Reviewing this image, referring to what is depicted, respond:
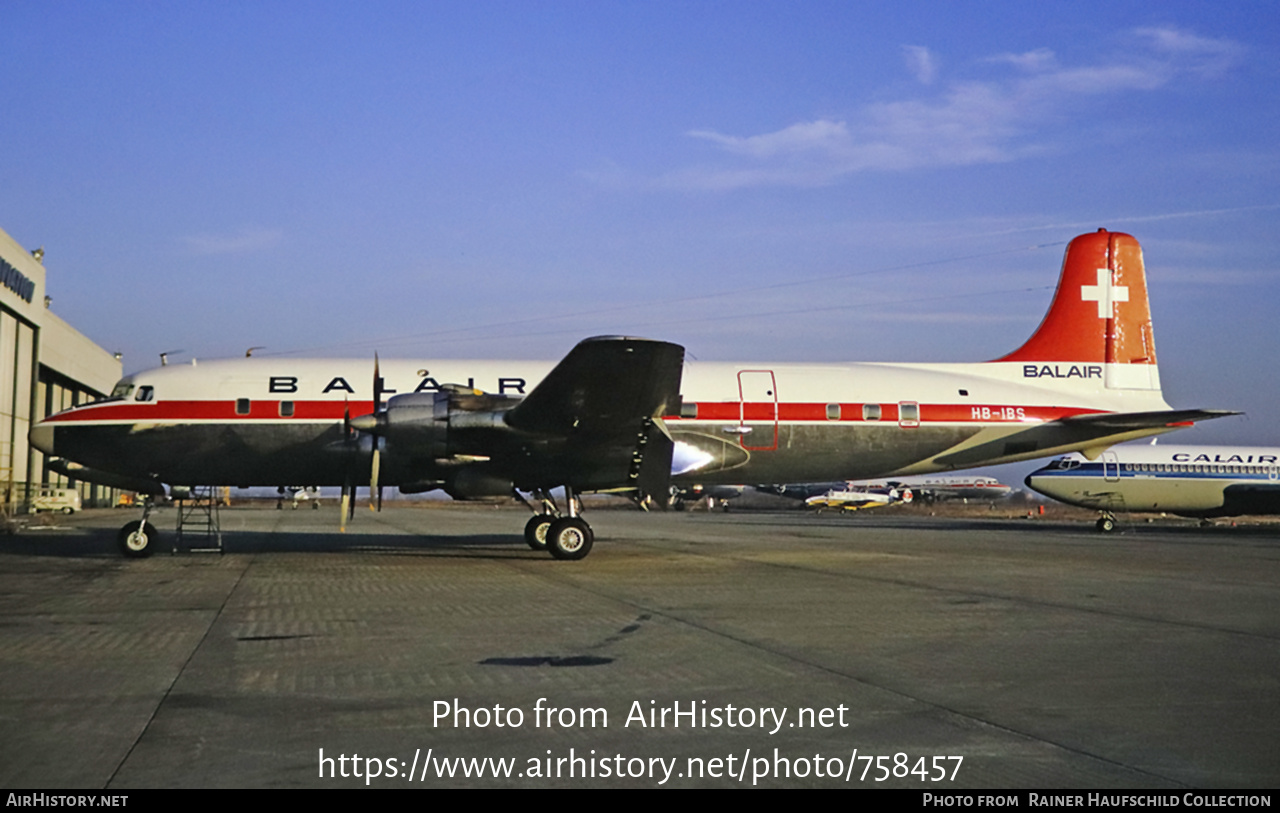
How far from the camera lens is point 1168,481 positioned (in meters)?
39.8

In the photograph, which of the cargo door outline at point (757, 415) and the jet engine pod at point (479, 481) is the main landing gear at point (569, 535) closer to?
the jet engine pod at point (479, 481)

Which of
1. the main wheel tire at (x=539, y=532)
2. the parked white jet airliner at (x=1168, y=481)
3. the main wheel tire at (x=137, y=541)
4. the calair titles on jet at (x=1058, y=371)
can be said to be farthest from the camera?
→ the parked white jet airliner at (x=1168, y=481)

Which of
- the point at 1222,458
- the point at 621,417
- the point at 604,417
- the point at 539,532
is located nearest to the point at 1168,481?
the point at 1222,458

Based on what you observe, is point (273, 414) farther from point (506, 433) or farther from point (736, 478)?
point (736, 478)

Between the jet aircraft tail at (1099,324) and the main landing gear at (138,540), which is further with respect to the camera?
the jet aircraft tail at (1099,324)

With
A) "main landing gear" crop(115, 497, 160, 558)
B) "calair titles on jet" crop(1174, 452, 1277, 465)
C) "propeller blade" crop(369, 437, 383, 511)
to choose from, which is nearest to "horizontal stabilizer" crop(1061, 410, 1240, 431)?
"propeller blade" crop(369, 437, 383, 511)

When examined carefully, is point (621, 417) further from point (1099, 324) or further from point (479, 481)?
point (1099, 324)

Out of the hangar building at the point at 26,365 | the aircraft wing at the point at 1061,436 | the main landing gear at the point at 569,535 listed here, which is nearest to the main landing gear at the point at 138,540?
the main landing gear at the point at 569,535

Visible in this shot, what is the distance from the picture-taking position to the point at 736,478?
70.2 feet

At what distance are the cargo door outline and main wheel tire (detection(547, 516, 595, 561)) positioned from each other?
4.12 metres

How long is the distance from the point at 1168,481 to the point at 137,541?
36034 millimetres

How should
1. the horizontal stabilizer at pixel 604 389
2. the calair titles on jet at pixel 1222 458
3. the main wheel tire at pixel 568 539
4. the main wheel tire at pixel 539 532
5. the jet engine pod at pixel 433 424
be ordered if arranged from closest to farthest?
1. the horizontal stabilizer at pixel 604 389
2. the jet engine pod at pixel 433 424
3. the main wheel tire at pixel 568 539
4. the main wheel tire at pixel 539 532
5. the calair titles on jet at pixel 1222 458

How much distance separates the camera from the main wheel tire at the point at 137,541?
752 inches

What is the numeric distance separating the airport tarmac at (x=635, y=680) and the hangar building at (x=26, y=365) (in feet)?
96.5
